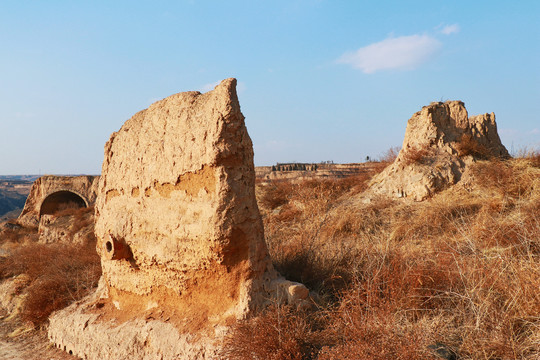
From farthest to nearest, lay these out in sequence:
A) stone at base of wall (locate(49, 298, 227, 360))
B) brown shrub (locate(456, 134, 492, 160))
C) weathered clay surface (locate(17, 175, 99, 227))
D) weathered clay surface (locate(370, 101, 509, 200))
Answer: weathered clay surface (locate(17, 175, 99, 227)), brown shrub (locate(456, 134, 492, 160)), weathered clay surface (locate(370, 101, 509, 200)), stone at base of wall (locate(49, 298, 227, 360))

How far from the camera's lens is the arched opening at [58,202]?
15453mm

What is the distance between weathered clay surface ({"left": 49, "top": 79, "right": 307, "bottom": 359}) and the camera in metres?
3.29

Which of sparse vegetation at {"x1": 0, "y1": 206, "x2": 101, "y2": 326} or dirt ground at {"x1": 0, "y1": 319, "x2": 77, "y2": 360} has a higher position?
sparse vegetation at {"x1": 0, "y1": 206, "x2": 101, "y2": 326}

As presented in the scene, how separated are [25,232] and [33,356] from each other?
1135cm

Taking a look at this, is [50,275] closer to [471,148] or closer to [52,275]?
[52,275]

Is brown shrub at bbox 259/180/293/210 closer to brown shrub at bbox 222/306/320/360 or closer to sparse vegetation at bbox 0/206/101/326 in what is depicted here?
sparse vegetation at bbox 0/206/101/326

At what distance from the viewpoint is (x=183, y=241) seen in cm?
351

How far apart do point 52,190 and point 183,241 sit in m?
14.0

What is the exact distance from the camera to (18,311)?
6.21 meters

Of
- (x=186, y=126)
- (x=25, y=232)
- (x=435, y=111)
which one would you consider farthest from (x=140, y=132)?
(x=25, y=232)

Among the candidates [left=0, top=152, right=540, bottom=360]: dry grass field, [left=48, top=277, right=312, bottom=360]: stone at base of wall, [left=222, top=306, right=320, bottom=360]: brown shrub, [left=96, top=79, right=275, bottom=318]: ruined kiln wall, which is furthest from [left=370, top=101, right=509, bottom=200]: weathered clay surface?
[left=222, top=306, right=320, bottom=360]: brown shrub

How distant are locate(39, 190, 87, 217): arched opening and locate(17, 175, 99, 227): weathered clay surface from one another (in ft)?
0.29

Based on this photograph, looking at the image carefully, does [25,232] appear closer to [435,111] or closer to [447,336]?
[435,111]

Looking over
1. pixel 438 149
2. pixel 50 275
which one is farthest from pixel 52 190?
pixel 438 149
